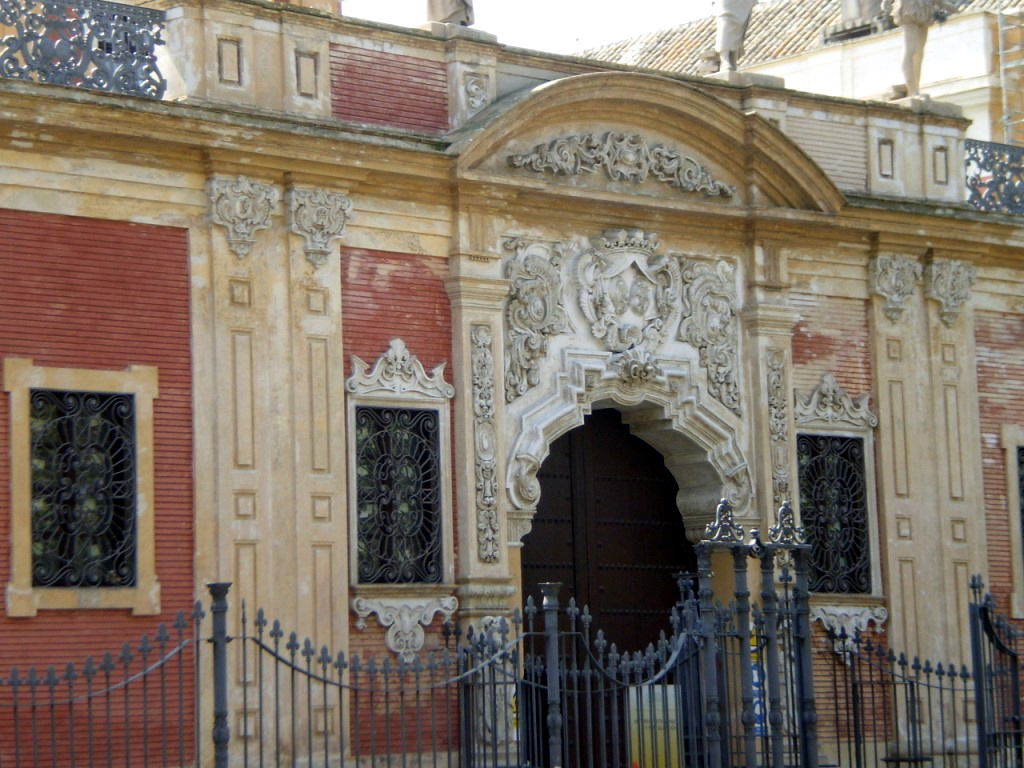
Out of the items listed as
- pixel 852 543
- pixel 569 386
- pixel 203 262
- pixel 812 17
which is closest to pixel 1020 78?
pixel 812 17

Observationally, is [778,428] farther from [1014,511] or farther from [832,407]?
[1014,511]

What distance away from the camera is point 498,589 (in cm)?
1697

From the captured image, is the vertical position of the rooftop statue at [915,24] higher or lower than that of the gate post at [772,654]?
higher

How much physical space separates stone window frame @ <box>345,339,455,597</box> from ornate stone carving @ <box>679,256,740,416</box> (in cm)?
243

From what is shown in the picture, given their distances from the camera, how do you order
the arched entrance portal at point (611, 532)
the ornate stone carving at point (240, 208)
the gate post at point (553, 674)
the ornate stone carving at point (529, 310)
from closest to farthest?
1. the gate post at point (553, 674)
2. the ornate stone carving at point (240, 208)
3. the ornate stone carving at point (529, 310)
4. the arched entrance portal at point (611, 532)

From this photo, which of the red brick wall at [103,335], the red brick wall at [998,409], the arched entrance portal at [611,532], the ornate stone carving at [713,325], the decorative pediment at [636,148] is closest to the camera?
the red brick wall at [103,335]

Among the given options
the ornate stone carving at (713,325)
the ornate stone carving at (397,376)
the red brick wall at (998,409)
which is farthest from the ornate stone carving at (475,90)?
the red brick wall at (998,409)

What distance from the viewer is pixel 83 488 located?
15141 mm

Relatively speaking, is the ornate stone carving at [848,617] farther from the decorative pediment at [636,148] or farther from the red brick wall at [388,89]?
the red brick wall at [388,89]

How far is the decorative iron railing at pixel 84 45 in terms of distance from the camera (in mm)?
15180

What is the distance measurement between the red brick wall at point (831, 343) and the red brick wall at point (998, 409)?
4.40 ft

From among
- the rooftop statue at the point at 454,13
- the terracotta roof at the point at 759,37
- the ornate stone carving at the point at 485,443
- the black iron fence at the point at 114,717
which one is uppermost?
the terracotta roof at the point at 759,37

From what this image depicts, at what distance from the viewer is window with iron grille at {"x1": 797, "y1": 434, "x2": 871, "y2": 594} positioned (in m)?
19.1

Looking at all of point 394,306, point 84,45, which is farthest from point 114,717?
point 84,45
